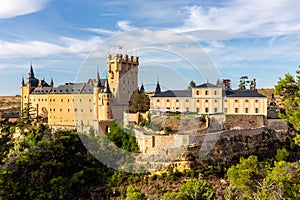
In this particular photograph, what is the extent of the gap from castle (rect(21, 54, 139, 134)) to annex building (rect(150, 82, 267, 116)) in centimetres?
434

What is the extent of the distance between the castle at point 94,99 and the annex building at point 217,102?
14.2ft

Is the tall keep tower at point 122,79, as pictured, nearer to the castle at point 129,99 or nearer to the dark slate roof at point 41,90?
the castle at point 129,99

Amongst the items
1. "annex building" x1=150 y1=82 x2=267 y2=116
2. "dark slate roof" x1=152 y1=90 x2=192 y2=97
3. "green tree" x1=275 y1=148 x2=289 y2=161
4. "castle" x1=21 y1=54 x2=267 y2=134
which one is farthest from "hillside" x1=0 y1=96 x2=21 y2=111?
"green tree" x1=275 y1=148 x2=289 y2=161

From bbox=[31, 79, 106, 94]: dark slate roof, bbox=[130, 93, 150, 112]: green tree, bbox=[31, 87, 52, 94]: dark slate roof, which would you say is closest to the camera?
bbox=[130, 93, 150, 112]: green tree

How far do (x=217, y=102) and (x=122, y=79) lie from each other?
10482 mm

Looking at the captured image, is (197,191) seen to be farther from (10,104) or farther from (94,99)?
(10,104)

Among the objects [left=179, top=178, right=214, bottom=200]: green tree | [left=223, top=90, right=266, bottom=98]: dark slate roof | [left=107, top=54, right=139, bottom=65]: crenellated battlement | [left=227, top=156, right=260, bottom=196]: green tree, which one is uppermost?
[left=107, top=54, right=139, bottom=65]: crenellated battlement

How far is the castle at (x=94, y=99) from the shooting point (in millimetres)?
36344

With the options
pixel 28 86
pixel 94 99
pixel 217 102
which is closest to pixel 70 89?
pixel 28 86

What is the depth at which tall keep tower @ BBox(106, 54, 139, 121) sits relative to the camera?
3703 centimetres

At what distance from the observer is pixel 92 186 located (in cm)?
2108

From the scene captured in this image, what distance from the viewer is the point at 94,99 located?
39188 millimetres

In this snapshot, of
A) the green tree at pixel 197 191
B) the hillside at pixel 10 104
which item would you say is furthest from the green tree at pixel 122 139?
the hillside at pixel 10 104

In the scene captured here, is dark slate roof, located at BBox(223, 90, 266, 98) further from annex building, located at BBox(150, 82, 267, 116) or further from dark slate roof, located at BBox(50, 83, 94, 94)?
dark slate roof, located at BBox(50, 83, 94, 94)
